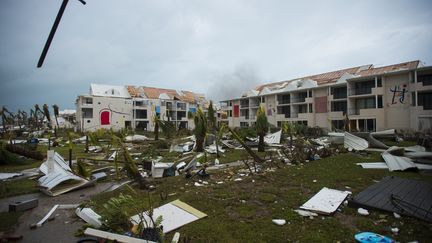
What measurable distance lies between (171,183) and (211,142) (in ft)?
36.4

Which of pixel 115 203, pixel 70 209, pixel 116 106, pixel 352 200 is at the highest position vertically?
pixel 116 106

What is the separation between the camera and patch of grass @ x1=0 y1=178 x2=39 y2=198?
709 cm

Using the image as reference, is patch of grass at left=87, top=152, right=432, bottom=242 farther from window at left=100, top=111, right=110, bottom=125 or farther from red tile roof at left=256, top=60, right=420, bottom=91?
window at left=100, top=111, right=110, bottom=125

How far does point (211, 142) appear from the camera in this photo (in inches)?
730

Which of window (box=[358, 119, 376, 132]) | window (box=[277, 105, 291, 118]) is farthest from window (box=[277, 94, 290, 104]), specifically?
window (box=[358, 119, 376, 132])

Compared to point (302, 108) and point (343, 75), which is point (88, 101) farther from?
point (343, 75)

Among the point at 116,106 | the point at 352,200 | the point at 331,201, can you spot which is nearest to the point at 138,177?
the point at 331,201

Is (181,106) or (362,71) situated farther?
(181,106)

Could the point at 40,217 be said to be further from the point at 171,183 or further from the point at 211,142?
the point at 211,142

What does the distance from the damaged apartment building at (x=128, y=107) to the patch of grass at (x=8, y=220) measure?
1293 inches

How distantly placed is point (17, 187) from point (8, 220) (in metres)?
3.75

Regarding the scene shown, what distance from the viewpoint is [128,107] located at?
4747cm

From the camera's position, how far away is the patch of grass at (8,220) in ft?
14.9

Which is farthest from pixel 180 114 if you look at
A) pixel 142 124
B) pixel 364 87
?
pixel 364 87
